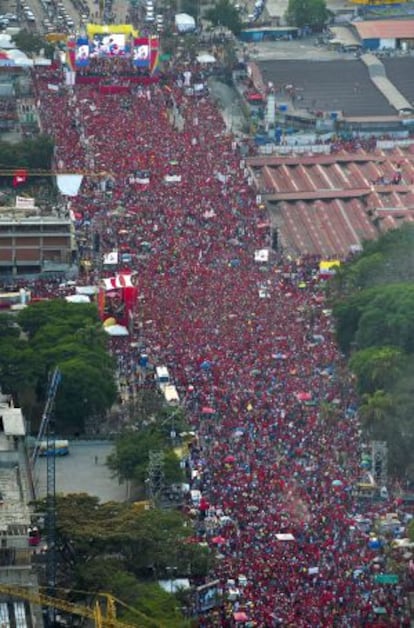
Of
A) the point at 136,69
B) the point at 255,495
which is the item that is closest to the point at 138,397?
the point at 255,495

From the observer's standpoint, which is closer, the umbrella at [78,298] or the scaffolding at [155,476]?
the scaffolding at [155,476]

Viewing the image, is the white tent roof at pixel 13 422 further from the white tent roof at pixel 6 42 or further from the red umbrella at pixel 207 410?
the white tent roof at pixel 6 42

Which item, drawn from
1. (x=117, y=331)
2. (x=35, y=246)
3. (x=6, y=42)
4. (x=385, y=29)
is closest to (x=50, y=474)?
(x=117, y=331)

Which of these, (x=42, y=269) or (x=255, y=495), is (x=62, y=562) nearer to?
(x=255, y=495)

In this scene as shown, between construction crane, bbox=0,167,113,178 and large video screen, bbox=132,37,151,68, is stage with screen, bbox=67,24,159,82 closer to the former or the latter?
large video screen, bbox=132,37,151,68

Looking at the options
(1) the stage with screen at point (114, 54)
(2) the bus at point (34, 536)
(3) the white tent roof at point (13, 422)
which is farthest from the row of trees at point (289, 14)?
(2) the bus at point (34, 536)

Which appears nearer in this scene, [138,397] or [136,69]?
[138,397]
